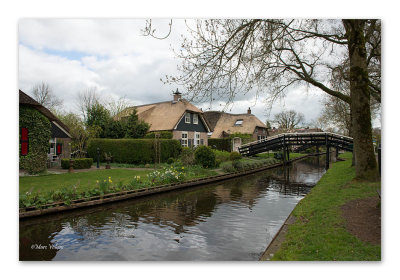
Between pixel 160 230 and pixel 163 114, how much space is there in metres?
20.3

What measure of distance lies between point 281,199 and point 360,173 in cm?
310

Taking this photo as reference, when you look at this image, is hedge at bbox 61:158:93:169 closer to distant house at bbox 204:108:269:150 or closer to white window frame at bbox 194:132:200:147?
white window frame at bbox 194:132:200:147

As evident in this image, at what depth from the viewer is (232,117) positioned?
134 feet

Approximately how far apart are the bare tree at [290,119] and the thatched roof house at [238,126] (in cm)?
Answer: 804

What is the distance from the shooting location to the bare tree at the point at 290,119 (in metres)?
46.8

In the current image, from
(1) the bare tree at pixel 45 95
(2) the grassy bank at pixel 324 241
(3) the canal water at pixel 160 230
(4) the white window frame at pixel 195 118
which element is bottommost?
(3) the canal water at pixel 160 230

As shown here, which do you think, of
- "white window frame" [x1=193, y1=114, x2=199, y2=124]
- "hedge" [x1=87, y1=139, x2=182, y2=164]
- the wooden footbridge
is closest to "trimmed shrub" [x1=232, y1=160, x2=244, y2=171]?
"hedge" [x1=87, y1=139, x2=182, y2=164]

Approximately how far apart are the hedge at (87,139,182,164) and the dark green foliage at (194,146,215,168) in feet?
11.9

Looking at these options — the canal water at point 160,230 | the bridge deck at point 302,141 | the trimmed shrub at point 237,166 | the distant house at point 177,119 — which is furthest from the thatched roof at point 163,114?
the canal water at point 160,230

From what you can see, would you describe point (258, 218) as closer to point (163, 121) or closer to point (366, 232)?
point (366, 232)

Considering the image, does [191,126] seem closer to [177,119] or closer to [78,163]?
[177,119]

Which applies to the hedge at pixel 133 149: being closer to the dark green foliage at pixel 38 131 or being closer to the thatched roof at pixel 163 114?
the thatched roof at pixel 163 114

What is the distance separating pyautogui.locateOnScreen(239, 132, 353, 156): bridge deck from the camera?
20859 mm

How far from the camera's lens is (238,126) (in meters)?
38.7
